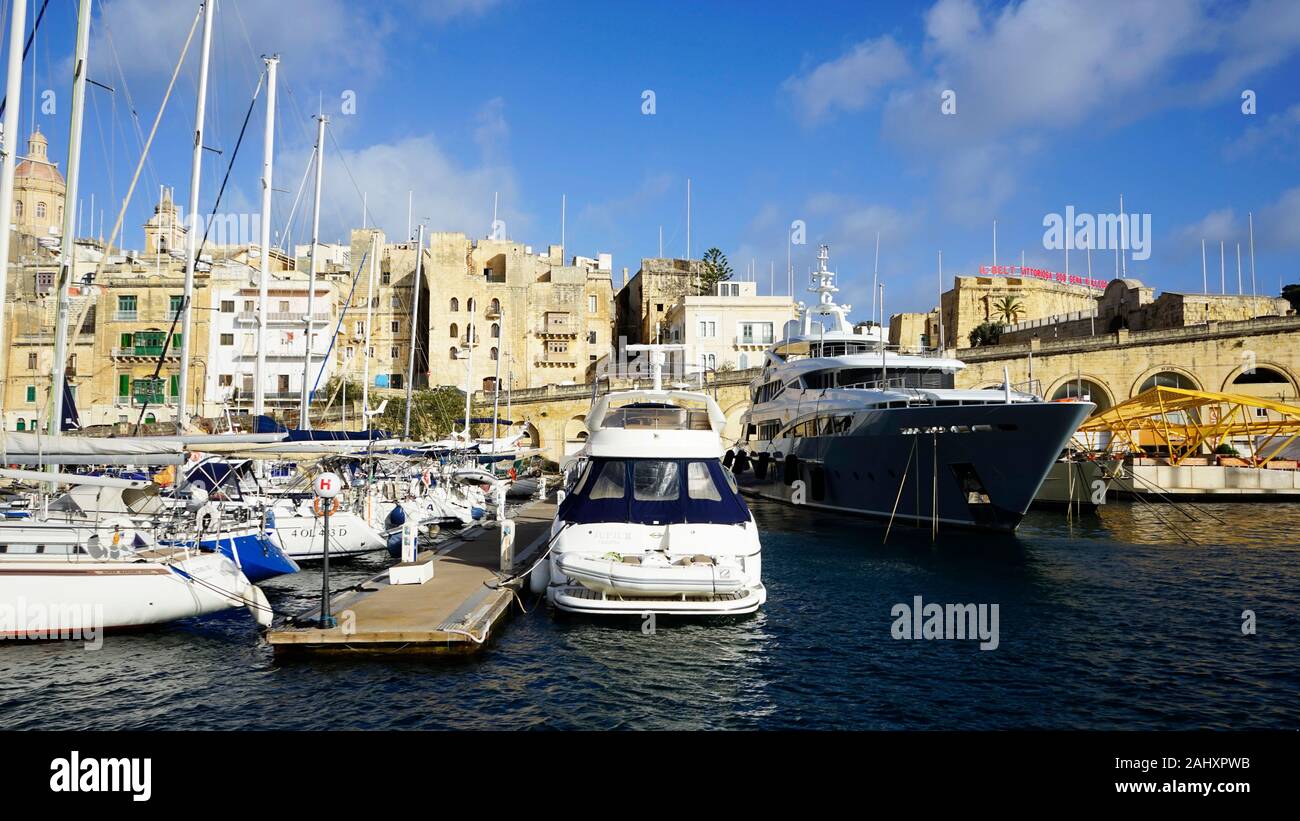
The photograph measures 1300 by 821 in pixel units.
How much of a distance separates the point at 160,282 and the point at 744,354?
141ft

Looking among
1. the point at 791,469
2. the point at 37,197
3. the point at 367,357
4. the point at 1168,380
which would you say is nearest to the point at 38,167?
the point at 37,197

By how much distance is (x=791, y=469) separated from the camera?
3669 centimetres

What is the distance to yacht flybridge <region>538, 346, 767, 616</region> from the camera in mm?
13797

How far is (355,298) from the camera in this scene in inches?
2972

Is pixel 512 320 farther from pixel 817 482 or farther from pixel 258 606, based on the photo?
pixel 258 606

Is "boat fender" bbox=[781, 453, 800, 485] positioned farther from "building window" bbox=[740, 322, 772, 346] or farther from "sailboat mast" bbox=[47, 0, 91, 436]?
"building window" bbox=[740, 322, 772, 346]

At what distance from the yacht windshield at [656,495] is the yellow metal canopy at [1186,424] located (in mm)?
29845

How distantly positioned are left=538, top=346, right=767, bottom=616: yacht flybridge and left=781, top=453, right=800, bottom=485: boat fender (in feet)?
64.9

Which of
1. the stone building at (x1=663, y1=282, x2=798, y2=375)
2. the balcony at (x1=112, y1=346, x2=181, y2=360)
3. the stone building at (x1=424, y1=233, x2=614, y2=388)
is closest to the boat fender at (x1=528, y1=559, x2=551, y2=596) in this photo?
the stone building at (x1=663, y1=282, x2=798, y2=375)

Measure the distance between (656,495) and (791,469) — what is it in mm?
21868

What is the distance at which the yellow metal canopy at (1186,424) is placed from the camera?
1500 inches

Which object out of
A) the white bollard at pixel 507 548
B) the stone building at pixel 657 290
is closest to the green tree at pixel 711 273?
the stone building at pixel 657 290

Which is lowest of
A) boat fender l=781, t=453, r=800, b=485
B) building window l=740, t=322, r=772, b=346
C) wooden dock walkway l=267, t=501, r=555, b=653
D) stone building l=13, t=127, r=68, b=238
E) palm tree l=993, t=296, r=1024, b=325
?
wooden dock walkway l=267, t=501, r=555, b=653
